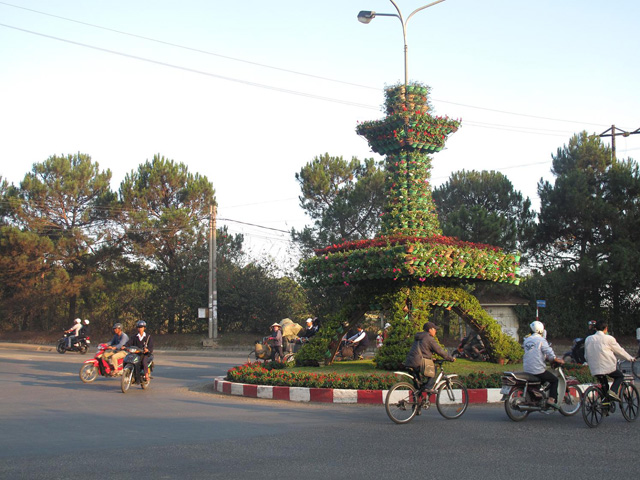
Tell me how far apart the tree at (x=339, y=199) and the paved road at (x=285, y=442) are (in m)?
23.4

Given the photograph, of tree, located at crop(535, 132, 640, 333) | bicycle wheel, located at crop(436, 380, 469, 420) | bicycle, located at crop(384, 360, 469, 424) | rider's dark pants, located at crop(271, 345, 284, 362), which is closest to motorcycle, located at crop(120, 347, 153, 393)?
rider's dark pants, located at crop(271, 345, 284, 362)

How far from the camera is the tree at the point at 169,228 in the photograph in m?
35.9

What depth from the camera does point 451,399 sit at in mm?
9445

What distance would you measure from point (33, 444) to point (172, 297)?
96.5 ft

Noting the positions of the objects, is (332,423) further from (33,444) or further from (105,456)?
(33,444)

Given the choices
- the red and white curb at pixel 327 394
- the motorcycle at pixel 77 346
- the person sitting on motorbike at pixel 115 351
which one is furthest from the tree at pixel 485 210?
the red and white curb at pixel 327 394

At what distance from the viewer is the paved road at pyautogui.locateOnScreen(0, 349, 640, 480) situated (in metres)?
6.04

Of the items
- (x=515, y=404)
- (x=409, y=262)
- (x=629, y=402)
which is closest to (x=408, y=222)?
(x=409, y=262)

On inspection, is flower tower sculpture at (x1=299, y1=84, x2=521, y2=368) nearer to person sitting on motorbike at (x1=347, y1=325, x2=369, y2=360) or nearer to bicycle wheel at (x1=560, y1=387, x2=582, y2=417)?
person sitting on motorbike at (x1=347, y1=325, x2=369, y2=360)

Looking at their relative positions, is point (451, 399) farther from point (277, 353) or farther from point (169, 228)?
point (169, 228)

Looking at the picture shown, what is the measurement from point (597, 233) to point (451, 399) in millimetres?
24610

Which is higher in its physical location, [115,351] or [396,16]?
[396,16]

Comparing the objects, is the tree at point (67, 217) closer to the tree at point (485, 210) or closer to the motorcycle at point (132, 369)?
the tree at point (485, 210)

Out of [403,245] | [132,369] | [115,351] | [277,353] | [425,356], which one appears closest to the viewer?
[425,356]
